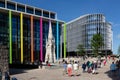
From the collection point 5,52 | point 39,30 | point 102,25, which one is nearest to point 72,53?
point 102,25

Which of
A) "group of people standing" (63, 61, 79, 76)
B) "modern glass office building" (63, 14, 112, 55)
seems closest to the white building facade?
"modern glass office building" (63, 14, 112, 55)

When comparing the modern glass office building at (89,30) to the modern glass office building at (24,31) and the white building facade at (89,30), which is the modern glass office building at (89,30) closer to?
the white building facade at (89,30)

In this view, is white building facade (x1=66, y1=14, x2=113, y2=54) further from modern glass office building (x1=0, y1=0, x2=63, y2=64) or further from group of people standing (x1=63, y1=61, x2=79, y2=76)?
group of people standing (x1=63, y1=61, x2=79, y2=76)

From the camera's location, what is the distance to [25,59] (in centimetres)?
8294

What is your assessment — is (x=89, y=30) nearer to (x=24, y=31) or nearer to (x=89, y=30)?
(x=89, y=30)

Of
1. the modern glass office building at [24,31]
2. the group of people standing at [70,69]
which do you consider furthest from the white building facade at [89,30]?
the group of people standing at [70,69]

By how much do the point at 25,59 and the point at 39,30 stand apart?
507 inches

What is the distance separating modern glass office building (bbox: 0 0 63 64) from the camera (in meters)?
78.3

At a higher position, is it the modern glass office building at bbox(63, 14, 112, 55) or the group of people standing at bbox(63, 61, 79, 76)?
the modern glass office building at bbox(63, 14, 112, 55)

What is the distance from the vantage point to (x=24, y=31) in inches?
3346

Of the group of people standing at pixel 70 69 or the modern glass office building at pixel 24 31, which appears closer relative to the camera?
the group of people standing at pixel 70 69

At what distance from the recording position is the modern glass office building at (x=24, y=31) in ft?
257

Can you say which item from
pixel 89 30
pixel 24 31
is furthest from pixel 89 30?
pixel 24 31

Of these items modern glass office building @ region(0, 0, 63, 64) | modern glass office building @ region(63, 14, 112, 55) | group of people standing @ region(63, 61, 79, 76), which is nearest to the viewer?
group of people standing @ region(63, 61, 79, 76)
